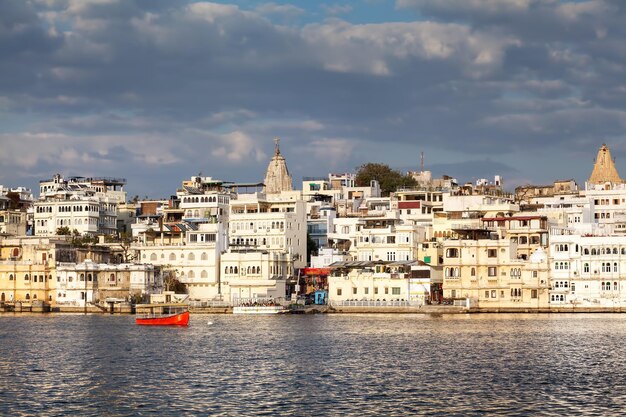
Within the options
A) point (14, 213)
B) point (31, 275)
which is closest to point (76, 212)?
point (14, 213)

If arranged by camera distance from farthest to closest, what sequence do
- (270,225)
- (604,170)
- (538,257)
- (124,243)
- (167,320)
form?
(604,170)
(124,243)
(270,225)
(538,257)
(167,320)

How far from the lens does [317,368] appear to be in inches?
2446

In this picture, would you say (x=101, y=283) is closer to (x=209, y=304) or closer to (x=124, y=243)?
(x=209, y=304)

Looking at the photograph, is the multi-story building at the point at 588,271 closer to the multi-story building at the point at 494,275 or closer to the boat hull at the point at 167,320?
the multi-story building at the point at 494,275

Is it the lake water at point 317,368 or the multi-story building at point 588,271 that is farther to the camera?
the multi-story building at point 588,271

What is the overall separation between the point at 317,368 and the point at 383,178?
99.7 m

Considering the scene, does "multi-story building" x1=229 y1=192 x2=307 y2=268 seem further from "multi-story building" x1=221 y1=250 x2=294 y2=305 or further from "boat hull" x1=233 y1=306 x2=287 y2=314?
"boat hull" x1=233 y1=306 x2=287 y2=314

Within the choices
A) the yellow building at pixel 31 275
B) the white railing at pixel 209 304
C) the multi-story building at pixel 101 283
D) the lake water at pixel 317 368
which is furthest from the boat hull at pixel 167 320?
the yellow building at pixel 31 275

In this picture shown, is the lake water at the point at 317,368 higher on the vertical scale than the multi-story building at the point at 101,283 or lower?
lower

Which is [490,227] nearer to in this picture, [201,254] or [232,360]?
[201,254]

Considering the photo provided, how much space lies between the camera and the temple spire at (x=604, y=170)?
156250mm

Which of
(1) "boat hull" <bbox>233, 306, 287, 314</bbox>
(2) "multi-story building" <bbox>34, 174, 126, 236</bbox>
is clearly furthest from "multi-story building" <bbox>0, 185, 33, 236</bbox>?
(1) "boat hull" <bbox>233, 306, 287, 314</bbox>

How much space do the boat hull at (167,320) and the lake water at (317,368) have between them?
1744 millimetres

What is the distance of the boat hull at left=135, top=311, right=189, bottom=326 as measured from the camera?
96062mm
